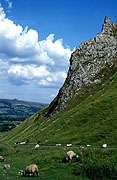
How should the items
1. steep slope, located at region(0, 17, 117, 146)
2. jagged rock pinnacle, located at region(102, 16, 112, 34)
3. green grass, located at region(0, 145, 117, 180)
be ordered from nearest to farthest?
green grass, located at region(0, 145, 117, 180), steep slope, located at region(0, 17, 117, 146), jagged rock pinnacle, located at region(102, 16, 112, 34)

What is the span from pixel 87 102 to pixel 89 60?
41.1 m

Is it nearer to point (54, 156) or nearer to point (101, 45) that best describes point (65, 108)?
point (101, 45)

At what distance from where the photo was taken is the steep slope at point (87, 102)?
2606 inches

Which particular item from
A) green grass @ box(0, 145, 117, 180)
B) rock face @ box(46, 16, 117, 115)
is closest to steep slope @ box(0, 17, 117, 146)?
rock face @ box(46, 16, 117, 115)

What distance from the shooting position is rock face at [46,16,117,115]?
391 ft

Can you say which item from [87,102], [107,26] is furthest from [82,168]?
[107,26]

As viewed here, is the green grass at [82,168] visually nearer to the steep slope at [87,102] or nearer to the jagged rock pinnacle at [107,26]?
the steep slope at [87,102]

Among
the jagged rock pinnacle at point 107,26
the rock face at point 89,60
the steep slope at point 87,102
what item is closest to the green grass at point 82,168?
the steep slope at point 87,102

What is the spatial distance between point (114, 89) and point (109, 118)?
26103 mm

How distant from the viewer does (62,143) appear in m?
64.9


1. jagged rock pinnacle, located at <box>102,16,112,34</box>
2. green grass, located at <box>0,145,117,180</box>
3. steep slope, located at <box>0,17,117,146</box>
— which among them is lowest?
green grass, located at <box>0,145,117,180</box>

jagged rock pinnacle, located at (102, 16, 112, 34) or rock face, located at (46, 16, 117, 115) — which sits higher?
jagged rock pinnacle, located at (102, 16, 112, 34)

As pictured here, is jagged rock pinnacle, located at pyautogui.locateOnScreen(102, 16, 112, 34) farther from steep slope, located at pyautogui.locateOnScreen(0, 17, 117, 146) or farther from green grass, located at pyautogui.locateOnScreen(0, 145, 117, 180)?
green grass, located at pyautogui.locateOnScreen(0, 145, 117, 180)

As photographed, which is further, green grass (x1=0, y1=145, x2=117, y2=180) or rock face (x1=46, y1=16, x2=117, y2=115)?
rock face (x1=46, y1=16, x2=117, y2=115)
